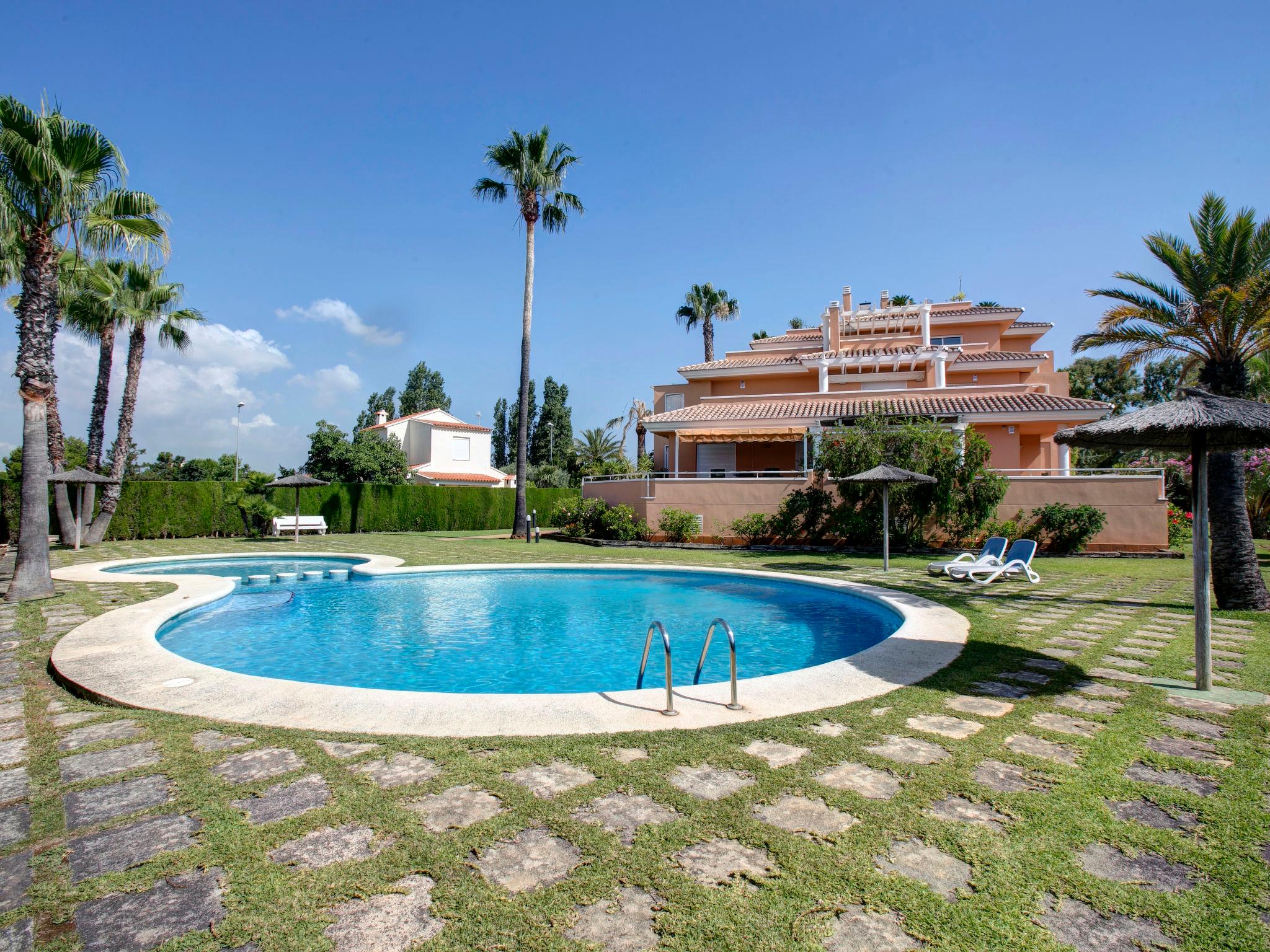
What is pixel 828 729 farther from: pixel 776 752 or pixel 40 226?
pixel 40 226

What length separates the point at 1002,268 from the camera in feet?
60.0

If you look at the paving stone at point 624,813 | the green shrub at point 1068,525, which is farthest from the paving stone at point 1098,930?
the green shrub at point 1068,525

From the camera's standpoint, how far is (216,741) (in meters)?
4.59

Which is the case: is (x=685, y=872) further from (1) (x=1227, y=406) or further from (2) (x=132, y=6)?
(2) (x=132, y=6)

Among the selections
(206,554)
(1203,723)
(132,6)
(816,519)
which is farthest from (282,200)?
(1203,723)

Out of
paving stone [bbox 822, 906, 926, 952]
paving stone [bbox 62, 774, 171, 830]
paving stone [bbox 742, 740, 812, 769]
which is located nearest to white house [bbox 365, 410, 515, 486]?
paving stone [bbox 62, 774, 171, 830]

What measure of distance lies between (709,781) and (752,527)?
63.2 feet

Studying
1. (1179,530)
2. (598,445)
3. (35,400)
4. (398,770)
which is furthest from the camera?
(598,445)

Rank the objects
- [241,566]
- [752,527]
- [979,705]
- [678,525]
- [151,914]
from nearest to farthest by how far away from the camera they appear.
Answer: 1. [151,914]
2. [979,705]
3. [241,566]
4. [752,527]
5. [678,525]

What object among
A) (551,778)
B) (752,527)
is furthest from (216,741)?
(752,527)

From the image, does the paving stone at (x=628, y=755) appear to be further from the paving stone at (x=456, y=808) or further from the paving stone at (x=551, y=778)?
the paving stone at (x=456, y=808)

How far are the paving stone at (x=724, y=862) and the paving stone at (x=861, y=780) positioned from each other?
94cm

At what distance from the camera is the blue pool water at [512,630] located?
8.44 m

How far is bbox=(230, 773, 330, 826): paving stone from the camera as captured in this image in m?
3.46
